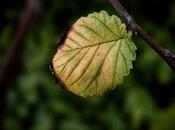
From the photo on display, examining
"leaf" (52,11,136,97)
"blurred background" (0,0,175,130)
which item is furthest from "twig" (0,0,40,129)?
"leaf" (52,11,136,97)

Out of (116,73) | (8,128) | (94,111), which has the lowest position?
(116,73)

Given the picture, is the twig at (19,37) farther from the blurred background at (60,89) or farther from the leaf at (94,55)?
the leaf at (94,55)

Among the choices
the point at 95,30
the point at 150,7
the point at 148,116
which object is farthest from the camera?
the point at 150,7

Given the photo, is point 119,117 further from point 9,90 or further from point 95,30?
point 95,30

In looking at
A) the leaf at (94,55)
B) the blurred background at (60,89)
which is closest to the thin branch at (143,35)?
the leaf at (94,55)

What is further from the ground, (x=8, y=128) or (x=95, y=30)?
(x=8, y=128)

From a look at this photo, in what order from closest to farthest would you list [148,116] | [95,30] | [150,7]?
[95,30] < [148,116] < [150,7]

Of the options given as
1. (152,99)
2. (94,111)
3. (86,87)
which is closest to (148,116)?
(152,99)
